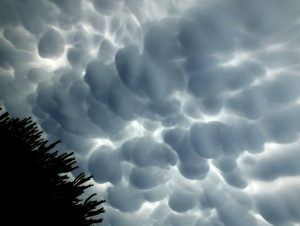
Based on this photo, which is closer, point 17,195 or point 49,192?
point 17,195

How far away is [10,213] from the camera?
5.90 meters

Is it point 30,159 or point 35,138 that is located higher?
point 35,138

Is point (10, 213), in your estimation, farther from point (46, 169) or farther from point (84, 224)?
point (84, 224)

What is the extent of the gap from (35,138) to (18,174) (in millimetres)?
1251

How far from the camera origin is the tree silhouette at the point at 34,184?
6.12 metres

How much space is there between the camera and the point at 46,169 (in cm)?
698

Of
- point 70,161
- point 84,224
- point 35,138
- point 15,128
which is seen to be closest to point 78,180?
point 70,161

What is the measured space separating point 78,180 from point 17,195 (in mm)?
1688

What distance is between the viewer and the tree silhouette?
6.12 m

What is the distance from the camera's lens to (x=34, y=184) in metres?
6.55

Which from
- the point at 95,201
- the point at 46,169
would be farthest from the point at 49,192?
the point at 95,201

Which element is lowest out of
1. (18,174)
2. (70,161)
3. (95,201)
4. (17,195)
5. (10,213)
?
(10,213)

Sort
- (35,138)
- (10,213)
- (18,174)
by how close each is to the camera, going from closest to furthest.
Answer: (10,213)
(18,174)
(35,138)

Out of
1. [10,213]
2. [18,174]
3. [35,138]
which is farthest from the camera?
[35,138]
